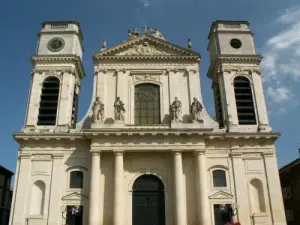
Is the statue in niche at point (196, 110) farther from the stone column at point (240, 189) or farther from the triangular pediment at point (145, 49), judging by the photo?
the triangular pediment at point (145, 49)

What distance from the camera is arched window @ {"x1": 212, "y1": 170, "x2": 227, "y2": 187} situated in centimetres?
2130

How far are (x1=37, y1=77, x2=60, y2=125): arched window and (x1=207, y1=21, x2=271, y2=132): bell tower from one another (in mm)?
11500

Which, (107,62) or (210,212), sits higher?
(107,62)

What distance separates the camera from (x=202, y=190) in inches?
787

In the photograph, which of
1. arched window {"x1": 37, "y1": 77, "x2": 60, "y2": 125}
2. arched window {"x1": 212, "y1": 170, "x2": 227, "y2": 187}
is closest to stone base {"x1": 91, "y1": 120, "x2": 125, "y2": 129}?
arched window {"x1": 37, "y1": 77, "x2": 60, "y2": 125}

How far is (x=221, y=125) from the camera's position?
79.8 feet

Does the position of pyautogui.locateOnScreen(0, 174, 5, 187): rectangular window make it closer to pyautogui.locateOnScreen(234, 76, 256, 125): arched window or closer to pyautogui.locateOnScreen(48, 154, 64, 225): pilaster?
pyautogui.locateOnScreen(48, 154, 64, 225): pilaster

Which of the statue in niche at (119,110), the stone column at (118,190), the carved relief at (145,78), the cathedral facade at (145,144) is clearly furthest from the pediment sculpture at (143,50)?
the stone column at (118,190)

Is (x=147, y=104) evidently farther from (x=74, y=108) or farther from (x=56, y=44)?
(x=56, y=44)

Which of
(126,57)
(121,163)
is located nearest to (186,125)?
(121,163)

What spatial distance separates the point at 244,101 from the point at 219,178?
5925mm

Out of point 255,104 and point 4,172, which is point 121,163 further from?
point 4,172

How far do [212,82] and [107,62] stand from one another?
8452 mm

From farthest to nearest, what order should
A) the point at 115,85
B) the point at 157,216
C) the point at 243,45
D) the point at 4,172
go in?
the point at 4,172 → the point at 243,45 → the point at 115,85 → the point at 157,216
